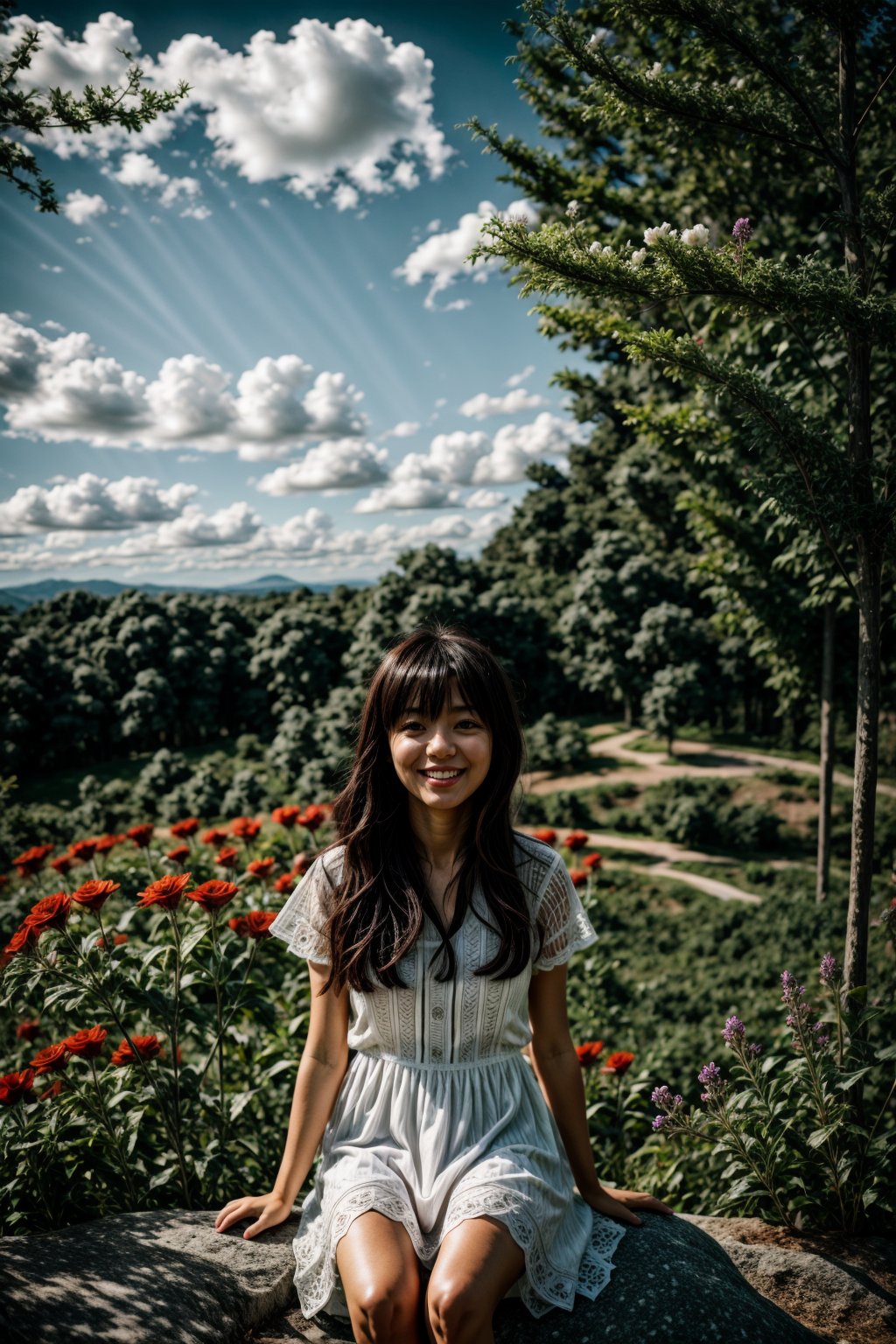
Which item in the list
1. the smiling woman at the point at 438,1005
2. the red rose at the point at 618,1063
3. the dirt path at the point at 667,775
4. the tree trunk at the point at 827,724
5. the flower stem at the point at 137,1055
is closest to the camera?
the smiling woman at the point at 438,1005

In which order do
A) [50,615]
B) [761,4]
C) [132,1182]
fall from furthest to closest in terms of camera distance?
[50,615] < [761,4] < [132,1182]

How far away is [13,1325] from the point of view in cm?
150

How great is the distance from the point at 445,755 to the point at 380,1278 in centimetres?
105

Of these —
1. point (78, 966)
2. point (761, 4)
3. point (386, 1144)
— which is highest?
point (761, 4)

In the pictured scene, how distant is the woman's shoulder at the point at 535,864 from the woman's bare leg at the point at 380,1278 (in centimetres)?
80

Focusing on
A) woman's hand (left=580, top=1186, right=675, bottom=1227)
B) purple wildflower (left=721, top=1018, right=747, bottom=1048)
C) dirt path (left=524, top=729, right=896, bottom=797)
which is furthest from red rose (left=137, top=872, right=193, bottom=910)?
dirt path (left=524, top=729, right=896, bottom=797)

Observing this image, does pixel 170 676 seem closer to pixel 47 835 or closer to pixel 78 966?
pixel 47 835

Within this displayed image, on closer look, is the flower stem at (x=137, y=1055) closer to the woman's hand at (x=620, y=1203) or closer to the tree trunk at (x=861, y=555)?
the woman's hand at (x=620, y=1203)

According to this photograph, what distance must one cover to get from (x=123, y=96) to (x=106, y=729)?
16.0 m

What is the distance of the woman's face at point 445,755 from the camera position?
1.85m

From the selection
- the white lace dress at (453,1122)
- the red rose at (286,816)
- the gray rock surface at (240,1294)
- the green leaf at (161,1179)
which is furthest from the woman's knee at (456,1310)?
the red rose at (286,816)

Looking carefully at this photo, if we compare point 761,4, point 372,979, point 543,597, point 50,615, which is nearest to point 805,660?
point 761,4

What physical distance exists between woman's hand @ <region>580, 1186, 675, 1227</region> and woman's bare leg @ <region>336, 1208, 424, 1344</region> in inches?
21.4

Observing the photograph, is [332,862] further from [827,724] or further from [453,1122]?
[827,724]
